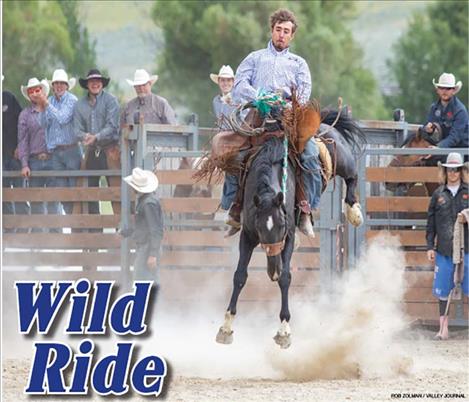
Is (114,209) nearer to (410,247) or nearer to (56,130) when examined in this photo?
(56,130)

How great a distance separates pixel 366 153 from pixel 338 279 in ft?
4.50

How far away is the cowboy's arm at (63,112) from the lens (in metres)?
14.9

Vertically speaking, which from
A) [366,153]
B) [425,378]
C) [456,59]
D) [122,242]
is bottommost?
[425,378]

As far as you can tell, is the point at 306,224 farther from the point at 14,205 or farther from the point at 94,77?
the point at 14,205

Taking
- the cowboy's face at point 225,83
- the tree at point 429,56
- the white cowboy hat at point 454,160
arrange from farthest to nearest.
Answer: the tree at point 429,56, the cowboy's face at point 225,83, the white cowboy hat at point 454,160

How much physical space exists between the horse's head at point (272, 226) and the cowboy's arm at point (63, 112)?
16.9 ft

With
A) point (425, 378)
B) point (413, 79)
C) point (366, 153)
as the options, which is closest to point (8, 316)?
point (366, 153)

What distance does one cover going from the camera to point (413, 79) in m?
46.4

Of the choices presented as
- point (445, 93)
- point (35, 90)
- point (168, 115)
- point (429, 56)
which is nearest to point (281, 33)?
point (445, 93)

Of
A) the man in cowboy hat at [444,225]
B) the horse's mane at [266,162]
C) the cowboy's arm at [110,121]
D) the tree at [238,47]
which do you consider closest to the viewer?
the horse's mane at [266,162]

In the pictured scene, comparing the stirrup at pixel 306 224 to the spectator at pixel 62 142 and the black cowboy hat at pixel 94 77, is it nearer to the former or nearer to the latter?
the spectator at pixel 62 142

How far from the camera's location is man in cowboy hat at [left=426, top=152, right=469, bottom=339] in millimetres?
13469

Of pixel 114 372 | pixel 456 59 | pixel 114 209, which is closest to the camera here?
pixel 114 372

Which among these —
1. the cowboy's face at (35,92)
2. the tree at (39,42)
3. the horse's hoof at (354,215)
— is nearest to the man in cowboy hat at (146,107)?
the cowboy's face at (35,92)
